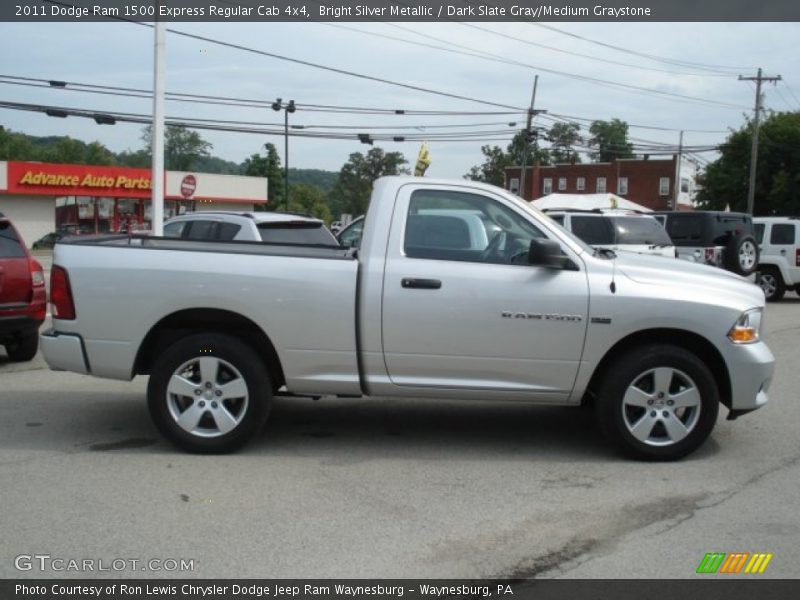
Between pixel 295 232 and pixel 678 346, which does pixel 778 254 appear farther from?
pixel 678 346

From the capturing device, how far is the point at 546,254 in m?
5.66

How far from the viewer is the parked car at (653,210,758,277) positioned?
1762 cm

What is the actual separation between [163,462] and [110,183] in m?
47.0

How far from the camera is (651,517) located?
4.89 meters

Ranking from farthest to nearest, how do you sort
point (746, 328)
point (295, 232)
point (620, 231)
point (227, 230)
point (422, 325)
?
point (620, 231), point (227, 230), point (295, 232), point (746, 328), point (422, 325)

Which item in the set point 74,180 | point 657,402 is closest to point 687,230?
point 657,402

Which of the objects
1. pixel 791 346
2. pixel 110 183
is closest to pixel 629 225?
pixel 791 346

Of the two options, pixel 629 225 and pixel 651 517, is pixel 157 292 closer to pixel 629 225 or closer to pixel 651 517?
pixel 651 517

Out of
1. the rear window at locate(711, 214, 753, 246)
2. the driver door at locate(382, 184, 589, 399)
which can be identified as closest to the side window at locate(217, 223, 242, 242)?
the driver door at locate(382, 184, 589, 399)

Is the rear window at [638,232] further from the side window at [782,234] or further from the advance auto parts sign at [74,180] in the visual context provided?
the advance auto parts sign at [74,180]

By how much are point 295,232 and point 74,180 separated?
39.8m

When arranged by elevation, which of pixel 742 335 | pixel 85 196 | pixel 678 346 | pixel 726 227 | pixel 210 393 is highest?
pixel 85 196

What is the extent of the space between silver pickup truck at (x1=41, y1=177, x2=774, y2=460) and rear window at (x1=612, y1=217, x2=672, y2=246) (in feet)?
34.8

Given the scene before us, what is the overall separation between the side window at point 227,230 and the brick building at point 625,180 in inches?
2414
